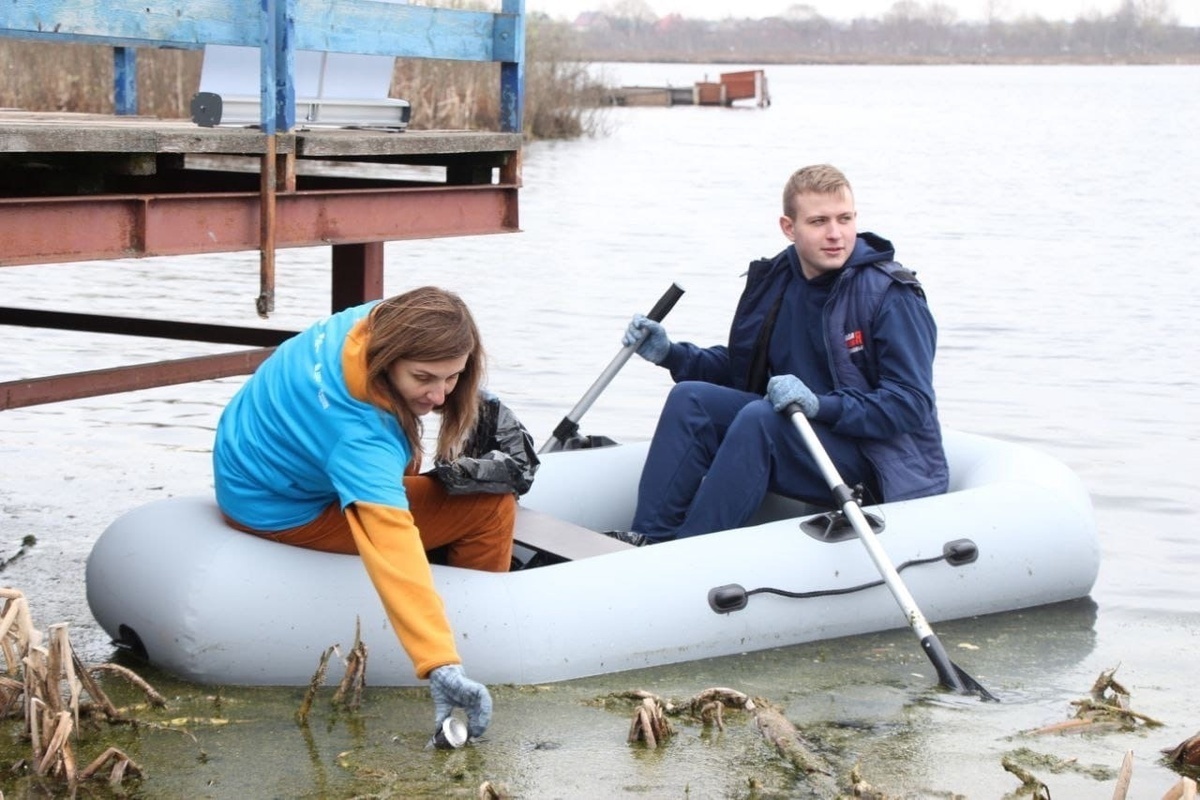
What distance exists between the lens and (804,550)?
16.5 ft

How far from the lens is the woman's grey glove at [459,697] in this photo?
392cm

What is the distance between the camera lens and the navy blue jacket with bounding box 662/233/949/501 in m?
5.13

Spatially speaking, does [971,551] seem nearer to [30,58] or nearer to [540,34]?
[30,58]

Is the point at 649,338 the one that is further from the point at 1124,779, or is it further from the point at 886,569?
the point at 1124,779

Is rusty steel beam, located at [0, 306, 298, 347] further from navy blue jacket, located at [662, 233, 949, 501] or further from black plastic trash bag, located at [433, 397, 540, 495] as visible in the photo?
black plastic trash bag, located at [433, 397, 540, 495]

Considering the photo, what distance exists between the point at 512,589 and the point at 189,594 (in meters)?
0.80

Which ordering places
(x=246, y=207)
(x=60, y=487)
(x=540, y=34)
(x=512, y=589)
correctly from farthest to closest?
(x=540, y=34)
(x=60, y=487)
(x=246, y=207)
(x=512, y=589)

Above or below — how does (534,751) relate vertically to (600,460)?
below

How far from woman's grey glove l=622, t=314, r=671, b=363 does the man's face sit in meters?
0.58

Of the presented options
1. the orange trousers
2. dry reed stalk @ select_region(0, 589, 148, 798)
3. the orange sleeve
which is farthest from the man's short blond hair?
dry reed stalk @ select_region(0, 589, 148, 798)

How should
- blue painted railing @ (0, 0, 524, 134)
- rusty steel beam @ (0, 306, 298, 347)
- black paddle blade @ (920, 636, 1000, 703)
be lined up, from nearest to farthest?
black paddle blade @ (920, 636, 1000, 703), blue painted railing @ (0, 0, 524, 134), rusty steel beam @ (0, 306, 298, 347)

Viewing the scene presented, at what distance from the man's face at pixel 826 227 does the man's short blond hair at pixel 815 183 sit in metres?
0.01

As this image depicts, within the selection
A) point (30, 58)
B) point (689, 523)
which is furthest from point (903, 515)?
point (30, 58)

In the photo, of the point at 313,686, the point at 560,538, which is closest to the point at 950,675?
the point at 560,538
